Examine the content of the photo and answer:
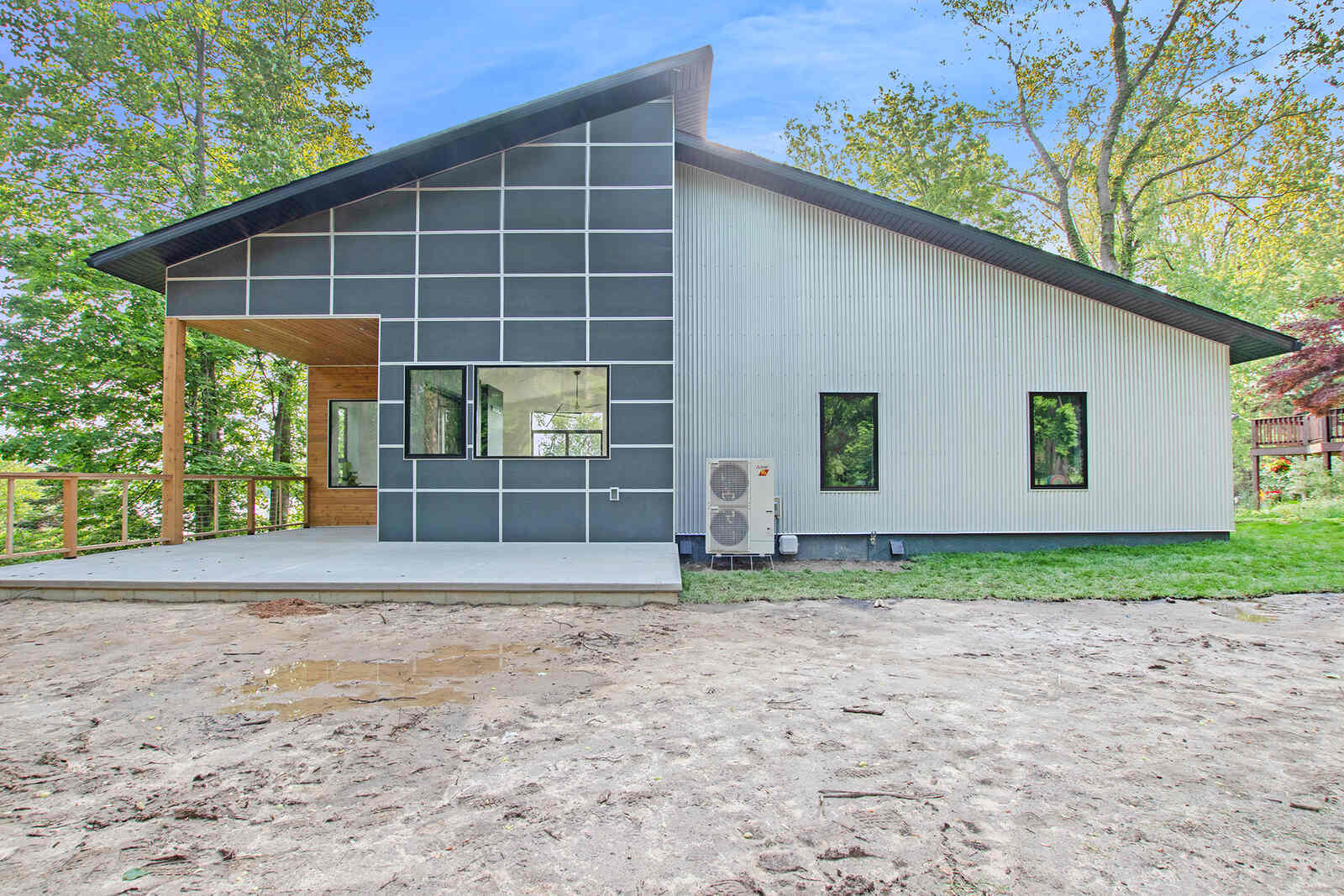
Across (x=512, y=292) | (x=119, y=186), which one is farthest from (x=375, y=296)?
(x=119, y=186)

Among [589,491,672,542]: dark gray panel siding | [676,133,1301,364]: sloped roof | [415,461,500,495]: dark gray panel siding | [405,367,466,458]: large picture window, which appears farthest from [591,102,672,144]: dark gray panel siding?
[589,491,672,542]: dark gray panel siding

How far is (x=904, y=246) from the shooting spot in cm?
835

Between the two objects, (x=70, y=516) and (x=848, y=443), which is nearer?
(x=70, y=516)

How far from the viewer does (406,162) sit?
23.9ft

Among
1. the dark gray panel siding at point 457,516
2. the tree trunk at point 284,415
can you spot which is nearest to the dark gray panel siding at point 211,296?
the dark gray panel siding at point 457,516

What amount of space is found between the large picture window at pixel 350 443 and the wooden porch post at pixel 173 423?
2.87 m

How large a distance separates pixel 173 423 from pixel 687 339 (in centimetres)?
628

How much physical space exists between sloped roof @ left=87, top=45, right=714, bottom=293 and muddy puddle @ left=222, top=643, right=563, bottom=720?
5.68 meters

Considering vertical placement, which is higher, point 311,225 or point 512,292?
point 311,225

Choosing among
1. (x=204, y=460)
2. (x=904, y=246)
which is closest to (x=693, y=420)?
(x=904, y=246)

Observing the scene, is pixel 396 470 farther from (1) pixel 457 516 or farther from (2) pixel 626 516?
(2) pixel 626 516

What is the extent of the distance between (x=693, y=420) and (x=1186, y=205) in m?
19.0

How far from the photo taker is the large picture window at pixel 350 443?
34.8ft

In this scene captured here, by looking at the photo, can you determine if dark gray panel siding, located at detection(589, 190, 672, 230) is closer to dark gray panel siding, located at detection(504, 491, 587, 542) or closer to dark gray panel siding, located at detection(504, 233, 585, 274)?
dark gray panel siding, located at detection(504, 233, 585, 274)
